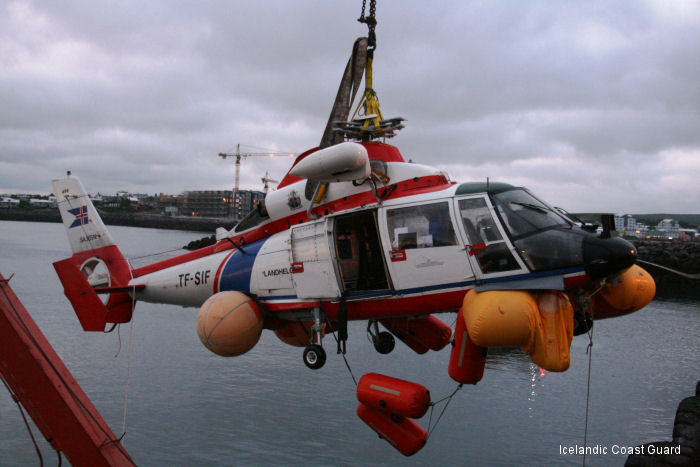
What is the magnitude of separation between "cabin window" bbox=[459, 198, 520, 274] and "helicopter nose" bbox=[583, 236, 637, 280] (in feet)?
2.13

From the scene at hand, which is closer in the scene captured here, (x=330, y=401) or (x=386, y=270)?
(x=386, y=270)

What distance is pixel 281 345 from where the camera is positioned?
20.5m

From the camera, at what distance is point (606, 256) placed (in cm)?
471

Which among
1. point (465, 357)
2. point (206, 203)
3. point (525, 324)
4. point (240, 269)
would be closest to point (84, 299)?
point (240, 269)

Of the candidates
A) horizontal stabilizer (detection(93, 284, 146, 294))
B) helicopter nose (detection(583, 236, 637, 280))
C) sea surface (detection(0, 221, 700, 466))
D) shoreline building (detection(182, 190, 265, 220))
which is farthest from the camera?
shoreline building (detection(182, 190, 265, 220))

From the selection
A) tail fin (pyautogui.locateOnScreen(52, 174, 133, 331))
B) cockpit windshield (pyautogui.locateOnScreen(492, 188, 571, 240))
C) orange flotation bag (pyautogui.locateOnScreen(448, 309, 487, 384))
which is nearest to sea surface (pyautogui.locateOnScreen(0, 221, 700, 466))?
tail fin (pyautogui.locateOnScreen(52, 174, 133, 331))

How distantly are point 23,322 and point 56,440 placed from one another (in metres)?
1.48

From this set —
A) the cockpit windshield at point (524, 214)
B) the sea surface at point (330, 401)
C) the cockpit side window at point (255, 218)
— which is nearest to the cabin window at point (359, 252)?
the cockpit side window at point (255, 218)

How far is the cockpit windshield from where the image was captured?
5.08 metres

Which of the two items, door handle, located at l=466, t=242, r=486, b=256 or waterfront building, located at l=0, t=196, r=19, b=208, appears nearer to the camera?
door handle, located at l=466, t=242, r=486, b=256

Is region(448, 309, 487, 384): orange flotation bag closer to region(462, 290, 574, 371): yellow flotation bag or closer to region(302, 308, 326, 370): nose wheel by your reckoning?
region(462, 290, 574, 371): yellow flotation bag

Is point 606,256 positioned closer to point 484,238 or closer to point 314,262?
point 484,238

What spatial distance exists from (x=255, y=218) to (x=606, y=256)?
4749 mm

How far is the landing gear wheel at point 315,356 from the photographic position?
20.0 feet
